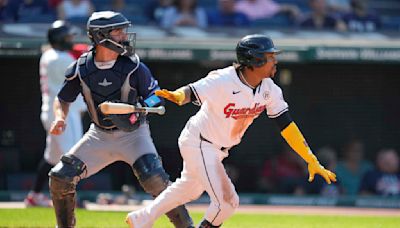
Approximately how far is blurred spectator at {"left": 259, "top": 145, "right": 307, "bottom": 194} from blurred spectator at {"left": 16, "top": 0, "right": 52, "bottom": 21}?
347 centimetres

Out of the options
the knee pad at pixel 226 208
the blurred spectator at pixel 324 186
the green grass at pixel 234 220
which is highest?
the knee pad at pixel 226 208

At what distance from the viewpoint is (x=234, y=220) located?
9.08 m

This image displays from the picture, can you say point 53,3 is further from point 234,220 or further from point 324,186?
point 234,220

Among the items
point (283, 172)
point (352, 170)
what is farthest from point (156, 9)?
point (352, 170)

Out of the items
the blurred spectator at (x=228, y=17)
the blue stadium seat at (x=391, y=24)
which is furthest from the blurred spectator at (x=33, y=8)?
the blue stadium seat at (x=391, y=24)

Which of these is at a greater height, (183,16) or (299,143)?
(299,143)

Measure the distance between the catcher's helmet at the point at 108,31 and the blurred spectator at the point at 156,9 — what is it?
5.97 metres

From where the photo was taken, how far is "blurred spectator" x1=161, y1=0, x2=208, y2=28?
1262 centimetres

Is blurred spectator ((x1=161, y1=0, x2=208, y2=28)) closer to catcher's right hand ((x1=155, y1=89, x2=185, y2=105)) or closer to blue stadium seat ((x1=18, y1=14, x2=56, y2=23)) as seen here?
blue stadium seat ((x1=18, y1=14, x2=56, y2=23))

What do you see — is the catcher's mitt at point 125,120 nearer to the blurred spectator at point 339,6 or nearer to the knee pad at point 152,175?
the knee pad at point 152,175

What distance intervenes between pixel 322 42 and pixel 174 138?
2.25 meters

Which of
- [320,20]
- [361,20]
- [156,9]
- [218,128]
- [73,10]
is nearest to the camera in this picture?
[218,128]

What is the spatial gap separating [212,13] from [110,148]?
644 cm

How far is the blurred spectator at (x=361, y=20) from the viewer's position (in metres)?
13.0
